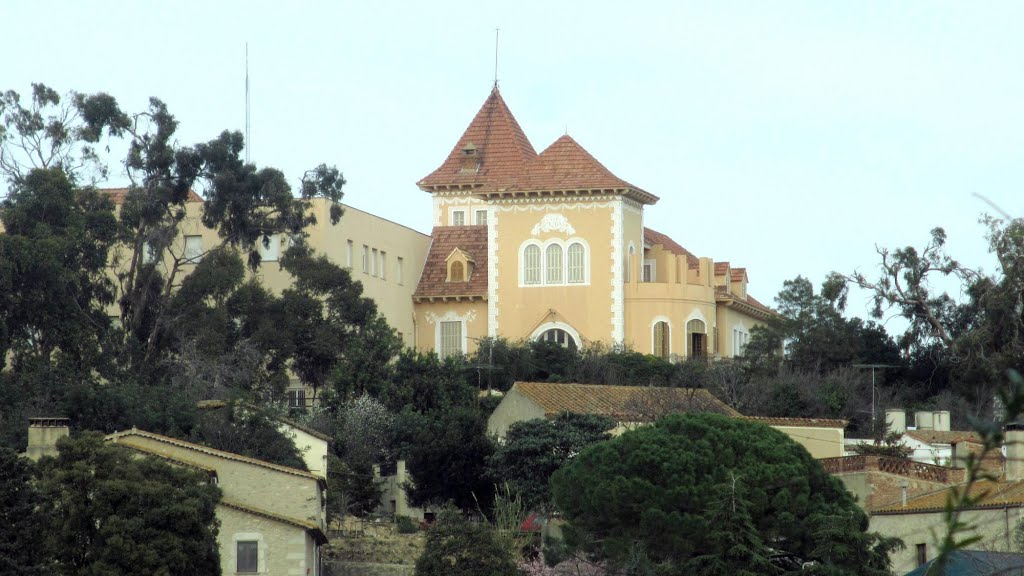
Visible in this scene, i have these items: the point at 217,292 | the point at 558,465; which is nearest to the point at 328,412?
the point at 217,292

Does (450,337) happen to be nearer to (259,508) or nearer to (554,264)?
(554,264)

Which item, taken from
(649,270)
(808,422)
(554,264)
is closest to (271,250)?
(554,264)

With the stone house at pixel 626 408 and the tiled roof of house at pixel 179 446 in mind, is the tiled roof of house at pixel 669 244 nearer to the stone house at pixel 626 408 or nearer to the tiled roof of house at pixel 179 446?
the stone house at pixel 626 408

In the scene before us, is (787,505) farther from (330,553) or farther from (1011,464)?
(330,553)

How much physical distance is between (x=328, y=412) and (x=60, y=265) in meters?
8.59

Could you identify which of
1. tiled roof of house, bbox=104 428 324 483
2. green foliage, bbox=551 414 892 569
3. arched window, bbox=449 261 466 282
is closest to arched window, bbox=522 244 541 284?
arched window, bbox=449 261 466 282

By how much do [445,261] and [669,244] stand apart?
29.5 ft

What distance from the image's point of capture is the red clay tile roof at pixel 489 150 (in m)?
75.9

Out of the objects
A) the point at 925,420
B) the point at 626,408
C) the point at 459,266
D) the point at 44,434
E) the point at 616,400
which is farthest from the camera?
the point at 459,266

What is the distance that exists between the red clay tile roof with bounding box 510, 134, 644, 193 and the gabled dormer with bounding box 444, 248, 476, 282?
11.5ft

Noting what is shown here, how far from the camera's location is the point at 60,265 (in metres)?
51.9

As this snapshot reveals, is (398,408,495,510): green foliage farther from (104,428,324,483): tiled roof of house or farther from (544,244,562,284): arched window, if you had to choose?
(544,244,562,284): arched window

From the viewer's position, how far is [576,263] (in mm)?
67000

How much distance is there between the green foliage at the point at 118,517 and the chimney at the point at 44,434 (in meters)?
4.46
